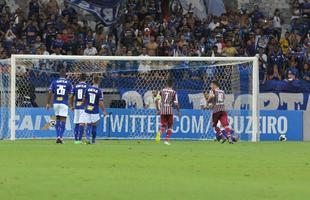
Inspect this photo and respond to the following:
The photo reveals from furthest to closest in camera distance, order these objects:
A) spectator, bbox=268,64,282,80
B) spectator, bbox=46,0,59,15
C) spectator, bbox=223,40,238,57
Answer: spectator, bbox=46,0,59,15, spectator, bbox=223,40,238,57, spectator, bbox=268,64,282,80

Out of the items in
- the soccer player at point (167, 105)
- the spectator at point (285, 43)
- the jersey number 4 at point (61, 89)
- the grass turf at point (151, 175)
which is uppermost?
the spectator at point (285, 43)

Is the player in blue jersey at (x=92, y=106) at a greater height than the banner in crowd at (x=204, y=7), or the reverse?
the banner in crowd at (x=204, y=7)

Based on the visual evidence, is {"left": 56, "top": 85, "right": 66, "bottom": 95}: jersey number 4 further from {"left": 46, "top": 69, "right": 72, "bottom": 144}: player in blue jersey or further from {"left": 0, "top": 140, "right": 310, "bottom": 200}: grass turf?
{"left": 0, "top": 140, "right": 310, "bottom": 200}: grass turf

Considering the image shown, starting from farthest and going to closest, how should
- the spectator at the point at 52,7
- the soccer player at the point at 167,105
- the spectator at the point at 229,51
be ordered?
the spectator at the point at 52,7 → the spectator at the point at 229,51 → the soccer player at the point at 167,105

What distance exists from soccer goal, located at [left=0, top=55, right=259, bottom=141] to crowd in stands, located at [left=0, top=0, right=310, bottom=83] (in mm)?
2663

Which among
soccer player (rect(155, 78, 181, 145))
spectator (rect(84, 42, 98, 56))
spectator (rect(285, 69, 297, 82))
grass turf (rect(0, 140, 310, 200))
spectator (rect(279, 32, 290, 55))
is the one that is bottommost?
grass turf (rect(0, 140, 310, 200))

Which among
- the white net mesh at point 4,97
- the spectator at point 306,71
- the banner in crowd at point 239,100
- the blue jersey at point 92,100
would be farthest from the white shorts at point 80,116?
the spectator at point 306,71

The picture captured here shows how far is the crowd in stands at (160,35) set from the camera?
109ft

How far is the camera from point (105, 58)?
28.6 metres

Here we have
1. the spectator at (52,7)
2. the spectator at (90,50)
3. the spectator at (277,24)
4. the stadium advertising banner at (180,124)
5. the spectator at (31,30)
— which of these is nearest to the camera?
the stadium advertising banner at (180,124)

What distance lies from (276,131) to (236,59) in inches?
123

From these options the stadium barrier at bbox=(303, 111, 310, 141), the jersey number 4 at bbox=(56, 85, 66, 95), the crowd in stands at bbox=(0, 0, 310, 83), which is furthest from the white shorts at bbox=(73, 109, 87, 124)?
the stadium barrier at bbox=(303, 111, 310, 141)

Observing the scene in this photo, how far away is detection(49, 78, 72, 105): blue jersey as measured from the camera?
24.8m

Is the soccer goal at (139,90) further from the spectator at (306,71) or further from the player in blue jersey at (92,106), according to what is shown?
the spectator at (306,71)
